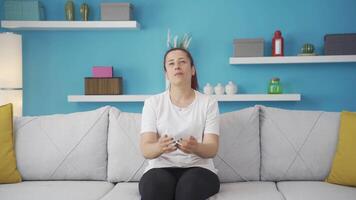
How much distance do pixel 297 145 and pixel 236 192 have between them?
20.2 inches

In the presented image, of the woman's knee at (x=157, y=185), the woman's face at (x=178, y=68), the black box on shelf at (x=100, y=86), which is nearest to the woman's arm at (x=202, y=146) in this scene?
the woman's knee at (x=157, y=185)

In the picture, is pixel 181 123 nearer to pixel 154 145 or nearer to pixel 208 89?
pixel 154 145

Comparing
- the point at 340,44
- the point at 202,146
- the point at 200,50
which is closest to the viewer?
the point at 202,146

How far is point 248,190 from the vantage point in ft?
6.26

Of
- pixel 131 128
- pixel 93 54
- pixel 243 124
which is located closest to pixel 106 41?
pixel 93 54

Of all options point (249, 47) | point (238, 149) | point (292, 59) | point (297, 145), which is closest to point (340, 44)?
point (292, 59)

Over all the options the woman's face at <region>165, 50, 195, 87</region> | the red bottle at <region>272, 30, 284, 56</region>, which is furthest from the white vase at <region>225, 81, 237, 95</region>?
the woman's face at <region>165, 50, 195, 87</region>

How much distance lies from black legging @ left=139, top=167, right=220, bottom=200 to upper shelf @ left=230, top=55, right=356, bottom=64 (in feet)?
6.01

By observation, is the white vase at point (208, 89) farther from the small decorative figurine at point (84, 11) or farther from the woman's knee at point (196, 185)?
the woman's knee at point (196, 185)

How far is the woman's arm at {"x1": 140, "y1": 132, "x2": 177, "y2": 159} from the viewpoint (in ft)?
5.86

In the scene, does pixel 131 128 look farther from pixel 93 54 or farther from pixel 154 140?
pixel 93 54

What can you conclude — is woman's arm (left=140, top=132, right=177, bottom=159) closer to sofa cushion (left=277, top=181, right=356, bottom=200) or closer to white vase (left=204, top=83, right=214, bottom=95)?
sofa cushion (left=277, top=181, right=356, bottom=200)

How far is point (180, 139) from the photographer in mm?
1864

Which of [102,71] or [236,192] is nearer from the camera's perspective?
[236,192]
